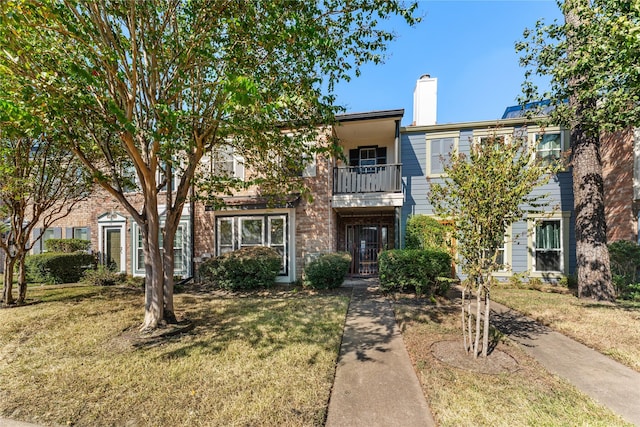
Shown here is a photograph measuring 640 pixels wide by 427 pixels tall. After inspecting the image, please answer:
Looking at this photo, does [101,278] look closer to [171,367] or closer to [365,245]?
[171,367]

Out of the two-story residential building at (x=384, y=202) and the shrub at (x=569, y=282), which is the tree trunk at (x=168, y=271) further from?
the shrub at (x=569, y=282)

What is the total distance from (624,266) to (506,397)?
32.0 feet

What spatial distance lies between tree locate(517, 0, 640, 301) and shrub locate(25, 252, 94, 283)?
58.6 ft

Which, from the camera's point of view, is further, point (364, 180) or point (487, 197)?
point (364, 180)

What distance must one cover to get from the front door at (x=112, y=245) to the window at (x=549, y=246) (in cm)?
1802

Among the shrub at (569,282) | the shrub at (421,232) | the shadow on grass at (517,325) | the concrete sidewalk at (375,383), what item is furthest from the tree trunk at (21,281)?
the shrub at (569,282)

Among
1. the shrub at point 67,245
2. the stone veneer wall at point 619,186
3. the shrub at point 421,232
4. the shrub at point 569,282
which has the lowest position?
the shrub at point 569,282

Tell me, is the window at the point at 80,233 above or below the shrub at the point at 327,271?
above

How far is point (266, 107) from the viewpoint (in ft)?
13.8

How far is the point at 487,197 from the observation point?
3.99 m

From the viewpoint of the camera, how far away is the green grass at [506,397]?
9.34 feet

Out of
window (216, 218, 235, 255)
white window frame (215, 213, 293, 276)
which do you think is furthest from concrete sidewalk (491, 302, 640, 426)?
window (216, 218, 235, 255)

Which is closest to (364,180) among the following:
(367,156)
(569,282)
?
(367,156)

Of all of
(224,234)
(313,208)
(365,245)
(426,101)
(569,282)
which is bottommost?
(569,282)
